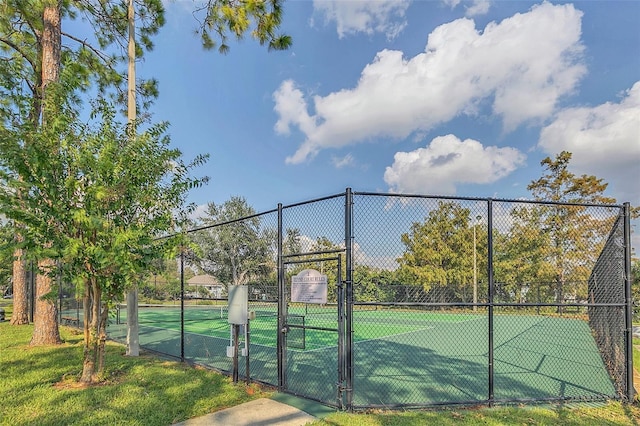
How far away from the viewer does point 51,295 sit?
591cm

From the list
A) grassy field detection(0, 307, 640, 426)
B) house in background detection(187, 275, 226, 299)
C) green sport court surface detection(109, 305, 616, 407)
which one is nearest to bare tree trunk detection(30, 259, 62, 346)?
green sport court surface detection(109, 305, 616, 407)

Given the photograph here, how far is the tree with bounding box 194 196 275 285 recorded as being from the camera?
6977mm

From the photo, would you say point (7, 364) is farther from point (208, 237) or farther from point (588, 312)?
point (588, 312)

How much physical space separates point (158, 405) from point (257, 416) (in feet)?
4.16

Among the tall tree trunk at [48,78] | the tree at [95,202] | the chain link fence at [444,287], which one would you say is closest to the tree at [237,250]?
the chain link fence at [444,287]

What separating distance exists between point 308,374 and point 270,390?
1.35 m

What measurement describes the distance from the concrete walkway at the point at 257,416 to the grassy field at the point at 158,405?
0.69ft

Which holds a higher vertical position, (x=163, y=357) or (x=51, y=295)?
(x=51, y=295)

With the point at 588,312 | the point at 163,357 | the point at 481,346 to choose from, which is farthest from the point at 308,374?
the point at 481,346

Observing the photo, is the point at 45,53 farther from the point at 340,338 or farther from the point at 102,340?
the point at 340,338

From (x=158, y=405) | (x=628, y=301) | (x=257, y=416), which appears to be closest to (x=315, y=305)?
(x=257, y=416)

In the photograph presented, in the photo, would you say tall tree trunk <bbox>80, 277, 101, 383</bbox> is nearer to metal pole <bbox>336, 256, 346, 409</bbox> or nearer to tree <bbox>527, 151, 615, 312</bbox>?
metal pole <bbox>336, 256, 346, 409</bbox>

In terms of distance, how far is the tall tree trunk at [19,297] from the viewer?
1313 cm

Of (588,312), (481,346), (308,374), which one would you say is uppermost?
(588,312)
